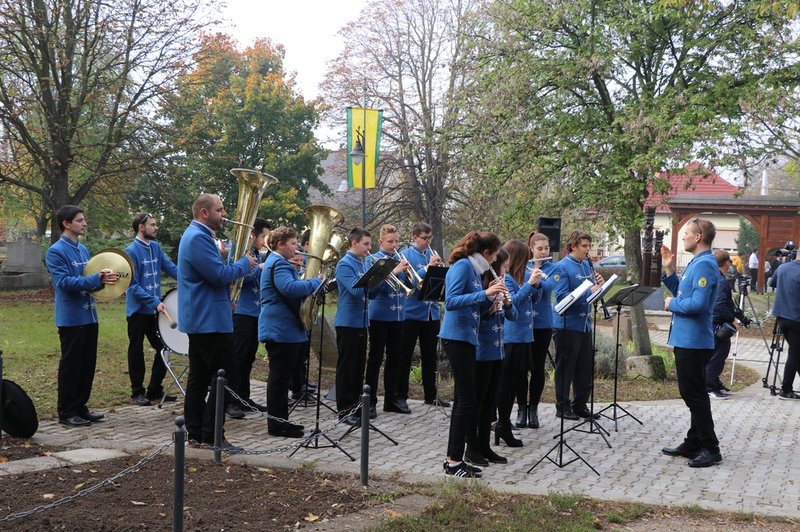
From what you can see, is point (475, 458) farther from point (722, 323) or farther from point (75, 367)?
point (722, 323)

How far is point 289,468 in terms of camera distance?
6.31 meters

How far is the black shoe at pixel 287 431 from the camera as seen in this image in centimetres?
740

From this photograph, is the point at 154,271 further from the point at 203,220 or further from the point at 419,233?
the point at 419,233

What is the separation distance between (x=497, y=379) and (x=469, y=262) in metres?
1.14

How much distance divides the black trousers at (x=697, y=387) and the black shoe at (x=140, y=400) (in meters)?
5.82

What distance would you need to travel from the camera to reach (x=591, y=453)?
738 cm

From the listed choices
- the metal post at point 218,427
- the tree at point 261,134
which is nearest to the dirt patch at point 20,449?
the metal post at point 218,427

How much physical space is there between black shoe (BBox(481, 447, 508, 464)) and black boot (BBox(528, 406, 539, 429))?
1637mm

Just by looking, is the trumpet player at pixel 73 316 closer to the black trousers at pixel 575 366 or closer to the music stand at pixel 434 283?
the music stand at pixel 434 283

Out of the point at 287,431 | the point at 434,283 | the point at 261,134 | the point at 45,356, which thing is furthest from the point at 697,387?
the point at 261,134

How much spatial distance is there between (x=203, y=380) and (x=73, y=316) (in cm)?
173

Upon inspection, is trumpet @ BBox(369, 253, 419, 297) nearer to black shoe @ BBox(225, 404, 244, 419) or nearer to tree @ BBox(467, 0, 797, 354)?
black shoe @ BBox(225, 404, 244, 419)

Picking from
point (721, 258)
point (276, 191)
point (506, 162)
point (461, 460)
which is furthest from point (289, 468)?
point (276, 191)

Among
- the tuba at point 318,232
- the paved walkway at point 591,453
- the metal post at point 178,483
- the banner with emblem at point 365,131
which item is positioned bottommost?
the paved walkway at point 591,453
